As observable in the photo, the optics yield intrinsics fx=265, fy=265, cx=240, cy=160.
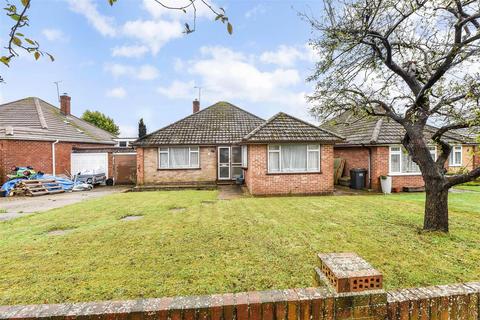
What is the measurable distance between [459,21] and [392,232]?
5304 mm

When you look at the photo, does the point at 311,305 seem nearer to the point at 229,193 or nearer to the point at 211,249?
the point at 211,249

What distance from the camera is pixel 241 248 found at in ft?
18.6

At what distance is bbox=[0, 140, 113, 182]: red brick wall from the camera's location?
1653cm

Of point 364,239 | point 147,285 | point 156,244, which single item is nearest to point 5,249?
point 156,244

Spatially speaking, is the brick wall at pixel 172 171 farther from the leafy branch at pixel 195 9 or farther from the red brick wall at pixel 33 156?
the leafy branch at pixel 195 9

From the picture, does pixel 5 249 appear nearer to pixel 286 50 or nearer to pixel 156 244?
pixel 156 244

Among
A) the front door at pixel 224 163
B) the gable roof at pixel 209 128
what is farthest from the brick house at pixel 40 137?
the front door at pixel 224 163

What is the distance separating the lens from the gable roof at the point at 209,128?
17.6 meters

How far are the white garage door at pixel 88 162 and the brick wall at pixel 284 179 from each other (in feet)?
41.1

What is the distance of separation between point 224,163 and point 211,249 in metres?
12.8

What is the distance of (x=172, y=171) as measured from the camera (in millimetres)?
17500

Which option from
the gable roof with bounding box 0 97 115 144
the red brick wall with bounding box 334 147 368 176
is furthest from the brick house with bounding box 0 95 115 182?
the red brick wall with bounding box 334 147 368 176

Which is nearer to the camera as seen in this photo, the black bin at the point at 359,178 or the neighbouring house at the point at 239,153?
the neighbouring house at the point at 239,153

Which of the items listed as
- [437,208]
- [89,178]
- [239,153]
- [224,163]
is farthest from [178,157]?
[437,208]
